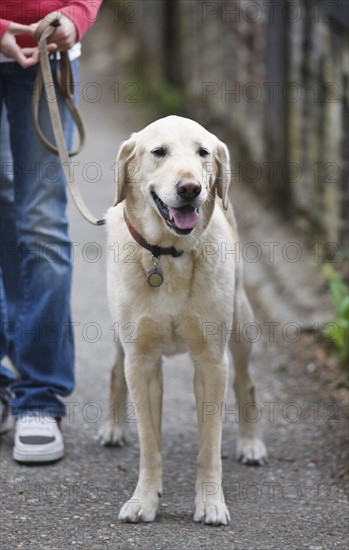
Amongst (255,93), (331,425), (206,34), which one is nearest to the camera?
(331,425)

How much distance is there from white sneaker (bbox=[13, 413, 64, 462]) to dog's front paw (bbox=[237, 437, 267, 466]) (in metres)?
0.71

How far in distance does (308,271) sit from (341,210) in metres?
0.44

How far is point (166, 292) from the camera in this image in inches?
134

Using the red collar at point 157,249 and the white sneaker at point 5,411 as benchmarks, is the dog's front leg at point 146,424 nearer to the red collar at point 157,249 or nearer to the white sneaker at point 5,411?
the red collar at point 157,249

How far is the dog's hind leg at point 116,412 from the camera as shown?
4.08 metres

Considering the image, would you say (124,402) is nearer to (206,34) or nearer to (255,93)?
(255,93)

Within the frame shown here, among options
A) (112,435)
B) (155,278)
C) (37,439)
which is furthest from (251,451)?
(155,278)

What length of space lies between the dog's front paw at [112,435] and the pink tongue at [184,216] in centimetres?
118

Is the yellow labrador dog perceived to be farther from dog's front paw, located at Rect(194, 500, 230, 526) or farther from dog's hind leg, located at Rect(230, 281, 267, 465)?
dog's hind leg, located at Rect(230, 281, 267, 465)

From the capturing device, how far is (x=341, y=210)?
599cm

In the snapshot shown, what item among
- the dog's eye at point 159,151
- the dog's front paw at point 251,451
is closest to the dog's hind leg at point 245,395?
the dog's front paw at point 251,451

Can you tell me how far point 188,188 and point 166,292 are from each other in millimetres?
A: 433

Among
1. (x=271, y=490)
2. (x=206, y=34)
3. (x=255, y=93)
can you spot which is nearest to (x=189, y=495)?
(x=271, y=490)

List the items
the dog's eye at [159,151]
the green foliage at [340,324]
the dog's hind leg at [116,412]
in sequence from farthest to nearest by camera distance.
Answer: the green foliage at [340,324] → the dog's hind leg at [116,412] → the dog's eye at [159,151]
